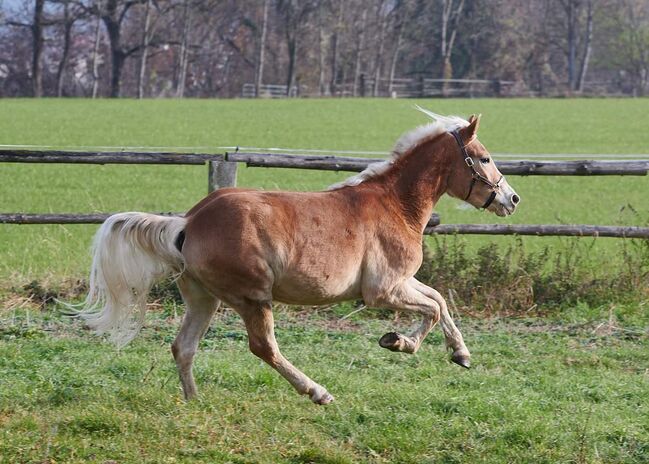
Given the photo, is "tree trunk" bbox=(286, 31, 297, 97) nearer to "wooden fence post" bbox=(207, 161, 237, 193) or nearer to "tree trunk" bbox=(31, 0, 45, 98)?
"tree trunk" bbox=(31, 0, 45, 98)

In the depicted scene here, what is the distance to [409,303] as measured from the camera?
6.47 metres

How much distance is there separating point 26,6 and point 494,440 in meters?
69.5

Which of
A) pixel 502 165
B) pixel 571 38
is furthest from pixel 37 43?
pixel 502 165

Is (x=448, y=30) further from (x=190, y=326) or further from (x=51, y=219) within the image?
(x=190, y=326)

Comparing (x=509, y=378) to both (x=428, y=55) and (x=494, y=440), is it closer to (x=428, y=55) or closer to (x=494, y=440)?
(x=494, y=440)

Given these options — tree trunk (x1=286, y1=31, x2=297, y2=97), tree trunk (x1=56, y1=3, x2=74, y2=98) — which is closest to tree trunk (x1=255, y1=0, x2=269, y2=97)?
tree trunk (x1=286, y1=31, x2=297, y2=97)

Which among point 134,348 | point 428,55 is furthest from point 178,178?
point 428,55

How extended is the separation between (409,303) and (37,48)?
63998 millimetres

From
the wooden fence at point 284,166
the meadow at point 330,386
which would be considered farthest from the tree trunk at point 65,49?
the wooden fence at point 284,166

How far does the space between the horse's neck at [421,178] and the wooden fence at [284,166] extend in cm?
292

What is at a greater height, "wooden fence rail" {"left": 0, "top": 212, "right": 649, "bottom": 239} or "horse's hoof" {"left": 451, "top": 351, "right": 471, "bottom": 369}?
"wooden fence rail" {"left": 0, "top": 212, "right": 649, "bottom": 239}

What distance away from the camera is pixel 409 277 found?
6.56 m

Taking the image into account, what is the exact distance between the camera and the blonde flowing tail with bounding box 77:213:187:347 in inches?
236

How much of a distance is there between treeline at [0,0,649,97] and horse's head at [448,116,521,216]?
212 feet
